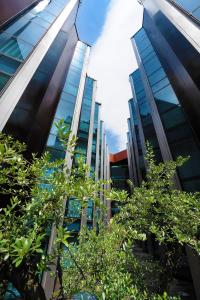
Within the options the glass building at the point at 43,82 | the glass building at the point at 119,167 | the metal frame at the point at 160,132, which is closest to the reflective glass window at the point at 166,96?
the metal frame at the point at 160,132

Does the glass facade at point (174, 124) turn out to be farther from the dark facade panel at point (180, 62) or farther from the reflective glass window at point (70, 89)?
the reflective glass window at point (70, 89)

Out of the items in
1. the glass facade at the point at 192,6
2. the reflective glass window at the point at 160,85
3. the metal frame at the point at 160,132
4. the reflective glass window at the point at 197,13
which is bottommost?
the metal frame at the point at 160,132

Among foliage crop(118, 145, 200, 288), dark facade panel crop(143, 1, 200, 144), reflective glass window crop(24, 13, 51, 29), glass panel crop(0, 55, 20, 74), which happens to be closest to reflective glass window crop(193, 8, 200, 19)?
dark facade panel crop(143, 1, 200, 144)

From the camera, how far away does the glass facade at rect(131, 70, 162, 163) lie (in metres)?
14.1

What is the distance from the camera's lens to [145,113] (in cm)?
1744

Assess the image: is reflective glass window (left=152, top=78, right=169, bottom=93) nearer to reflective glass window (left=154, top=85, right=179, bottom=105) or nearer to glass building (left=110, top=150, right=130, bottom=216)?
reflective glass window (left=154, top=85, right=179, bottom=105)

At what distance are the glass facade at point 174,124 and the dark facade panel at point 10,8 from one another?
12345mm

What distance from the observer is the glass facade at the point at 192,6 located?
42.8 feet

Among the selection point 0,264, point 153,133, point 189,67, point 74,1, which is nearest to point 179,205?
point 0,264

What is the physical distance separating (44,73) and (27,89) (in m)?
3.01

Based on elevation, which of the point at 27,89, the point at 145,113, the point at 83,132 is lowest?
the point at 27,89

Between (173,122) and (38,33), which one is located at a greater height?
(38,33)

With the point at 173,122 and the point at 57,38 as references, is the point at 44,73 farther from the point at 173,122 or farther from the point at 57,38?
the point at 173,122

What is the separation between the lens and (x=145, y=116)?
1725cm
